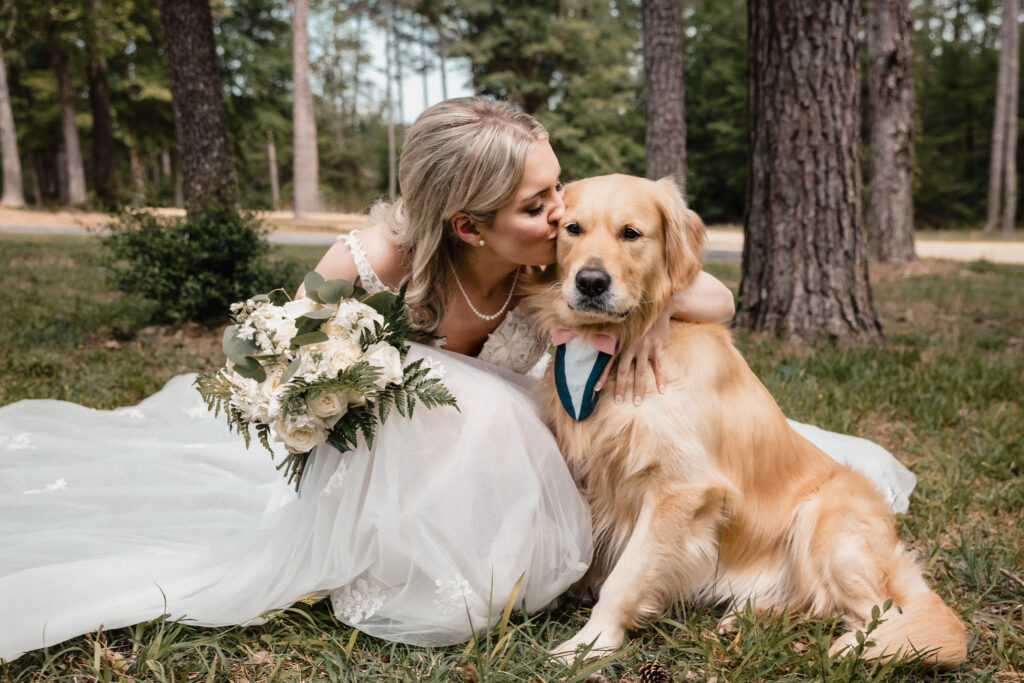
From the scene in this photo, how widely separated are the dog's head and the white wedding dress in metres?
0.43

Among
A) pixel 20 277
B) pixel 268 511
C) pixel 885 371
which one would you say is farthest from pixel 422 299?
pixel 20 277

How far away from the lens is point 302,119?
19594 millimetres

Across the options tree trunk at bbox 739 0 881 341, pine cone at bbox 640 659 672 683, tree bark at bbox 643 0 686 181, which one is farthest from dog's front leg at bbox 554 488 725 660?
tree bark at bbox 643 0 686 181

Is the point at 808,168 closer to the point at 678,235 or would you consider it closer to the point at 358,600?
the point at 678,235

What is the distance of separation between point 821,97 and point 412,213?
365 cm

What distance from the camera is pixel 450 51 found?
73.7 ft

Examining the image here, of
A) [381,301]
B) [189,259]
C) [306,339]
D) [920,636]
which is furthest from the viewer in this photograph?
[189,259]

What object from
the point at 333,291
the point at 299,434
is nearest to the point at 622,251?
the point at 333,291

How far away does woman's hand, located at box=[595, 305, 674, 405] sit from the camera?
2133mm

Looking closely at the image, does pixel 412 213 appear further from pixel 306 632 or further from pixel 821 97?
pixel 821 97

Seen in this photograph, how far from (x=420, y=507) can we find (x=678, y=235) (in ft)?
3.81

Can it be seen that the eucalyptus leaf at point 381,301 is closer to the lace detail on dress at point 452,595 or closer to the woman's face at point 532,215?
the woman's face at point 532,215

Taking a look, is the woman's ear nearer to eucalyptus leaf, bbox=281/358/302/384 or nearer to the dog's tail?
eucalyptus leaf, bbox=281/358/302/384

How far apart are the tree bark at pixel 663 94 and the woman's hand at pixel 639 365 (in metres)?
6.57
